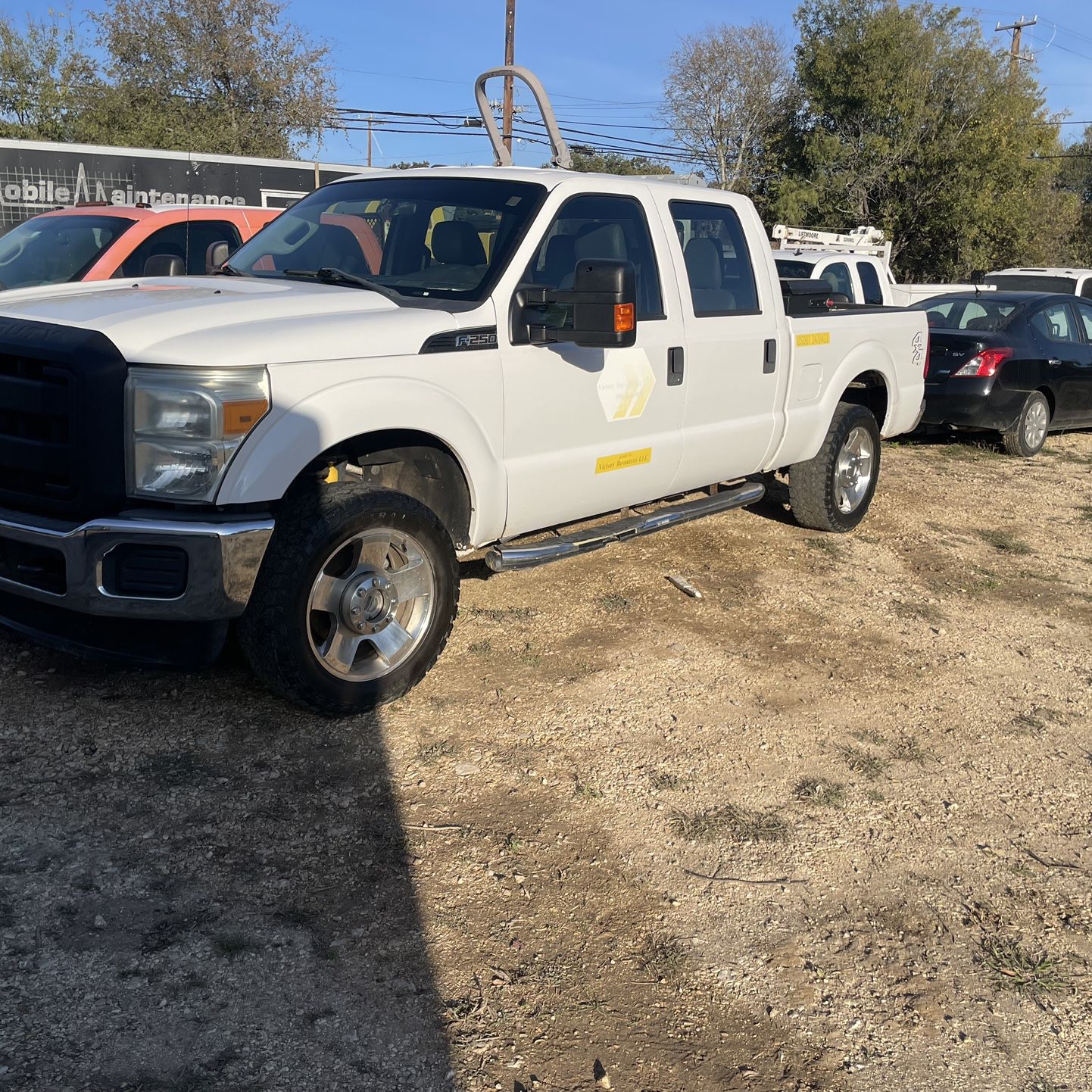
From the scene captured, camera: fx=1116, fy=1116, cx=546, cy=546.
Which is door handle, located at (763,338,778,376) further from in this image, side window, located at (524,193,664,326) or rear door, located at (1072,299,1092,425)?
rear door, located at (1072,299,1092,425)

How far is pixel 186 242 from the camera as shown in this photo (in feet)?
27.7

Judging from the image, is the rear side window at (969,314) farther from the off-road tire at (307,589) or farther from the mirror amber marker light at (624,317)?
the off-road tire at (307,589)

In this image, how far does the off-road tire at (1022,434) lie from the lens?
10.8 meters

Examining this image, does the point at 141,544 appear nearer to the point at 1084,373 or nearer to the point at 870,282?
the point at 1084,373

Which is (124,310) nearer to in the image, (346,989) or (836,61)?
(346,989)

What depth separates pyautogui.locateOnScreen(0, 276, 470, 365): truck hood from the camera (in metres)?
3.68

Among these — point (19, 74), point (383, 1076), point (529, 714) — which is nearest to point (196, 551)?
point (529, 714)

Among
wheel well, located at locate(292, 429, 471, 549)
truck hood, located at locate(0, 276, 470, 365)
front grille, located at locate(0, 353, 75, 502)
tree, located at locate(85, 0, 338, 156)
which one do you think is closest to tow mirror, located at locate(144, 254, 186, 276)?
truck hood, located at locate(0, 276, 470, 365)

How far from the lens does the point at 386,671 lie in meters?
4.29

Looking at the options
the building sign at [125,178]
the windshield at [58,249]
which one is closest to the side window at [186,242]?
the windshield at [58,249]

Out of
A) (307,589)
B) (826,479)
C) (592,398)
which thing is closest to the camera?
(307,589)

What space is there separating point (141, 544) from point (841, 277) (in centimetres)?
1097

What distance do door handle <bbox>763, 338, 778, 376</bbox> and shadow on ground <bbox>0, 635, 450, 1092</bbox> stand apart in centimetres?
309

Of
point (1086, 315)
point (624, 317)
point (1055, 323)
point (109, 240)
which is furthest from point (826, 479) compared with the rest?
point (1086, 315)
